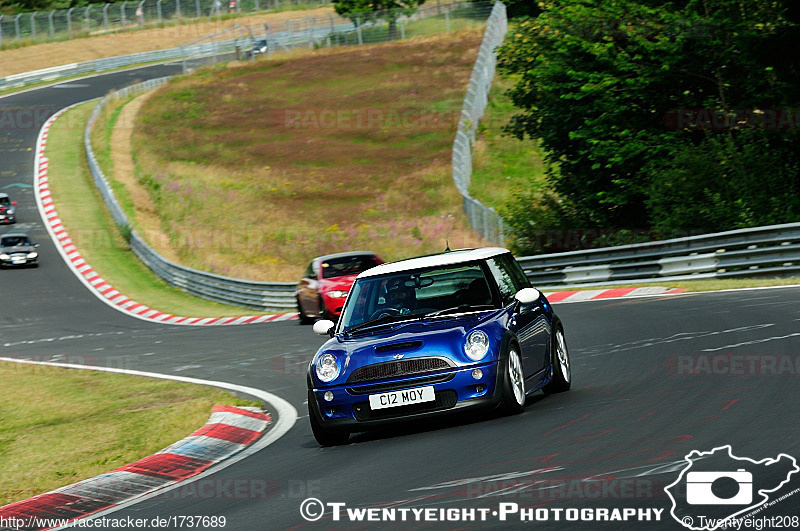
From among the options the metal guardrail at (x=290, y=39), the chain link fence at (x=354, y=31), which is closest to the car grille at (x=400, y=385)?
the chain link fence at (x=354, y=31)

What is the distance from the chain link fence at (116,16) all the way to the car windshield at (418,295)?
86.9 metres

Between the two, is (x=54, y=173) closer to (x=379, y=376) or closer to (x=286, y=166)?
(x=286, y=166)

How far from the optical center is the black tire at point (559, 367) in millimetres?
11273

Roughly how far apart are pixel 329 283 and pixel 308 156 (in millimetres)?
32526

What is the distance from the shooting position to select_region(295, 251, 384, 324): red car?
933 inches

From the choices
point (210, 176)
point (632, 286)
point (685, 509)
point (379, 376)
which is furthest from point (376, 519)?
point (210, 176)

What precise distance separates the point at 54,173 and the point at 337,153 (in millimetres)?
14361

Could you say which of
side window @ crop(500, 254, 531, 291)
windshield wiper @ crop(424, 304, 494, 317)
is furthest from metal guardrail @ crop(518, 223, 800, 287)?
windshield wiper @ crop(424, 304, 494, 317)

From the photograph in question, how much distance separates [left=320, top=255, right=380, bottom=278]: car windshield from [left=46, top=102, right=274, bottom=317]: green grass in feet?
23.9

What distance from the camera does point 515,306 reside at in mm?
10594

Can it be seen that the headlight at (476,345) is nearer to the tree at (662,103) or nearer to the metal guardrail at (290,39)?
the tree at (662,103)

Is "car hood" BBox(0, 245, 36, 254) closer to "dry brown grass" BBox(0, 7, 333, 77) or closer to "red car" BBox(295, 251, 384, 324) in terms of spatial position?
"red car" BBox(295, 251, 384, 324)

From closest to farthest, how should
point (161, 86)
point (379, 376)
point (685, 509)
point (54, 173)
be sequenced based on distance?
1. point (685, 509)
2. point (379, 376)
3. point (54, 173)
4. point (161, 86)

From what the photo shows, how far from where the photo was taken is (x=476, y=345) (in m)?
9.56
